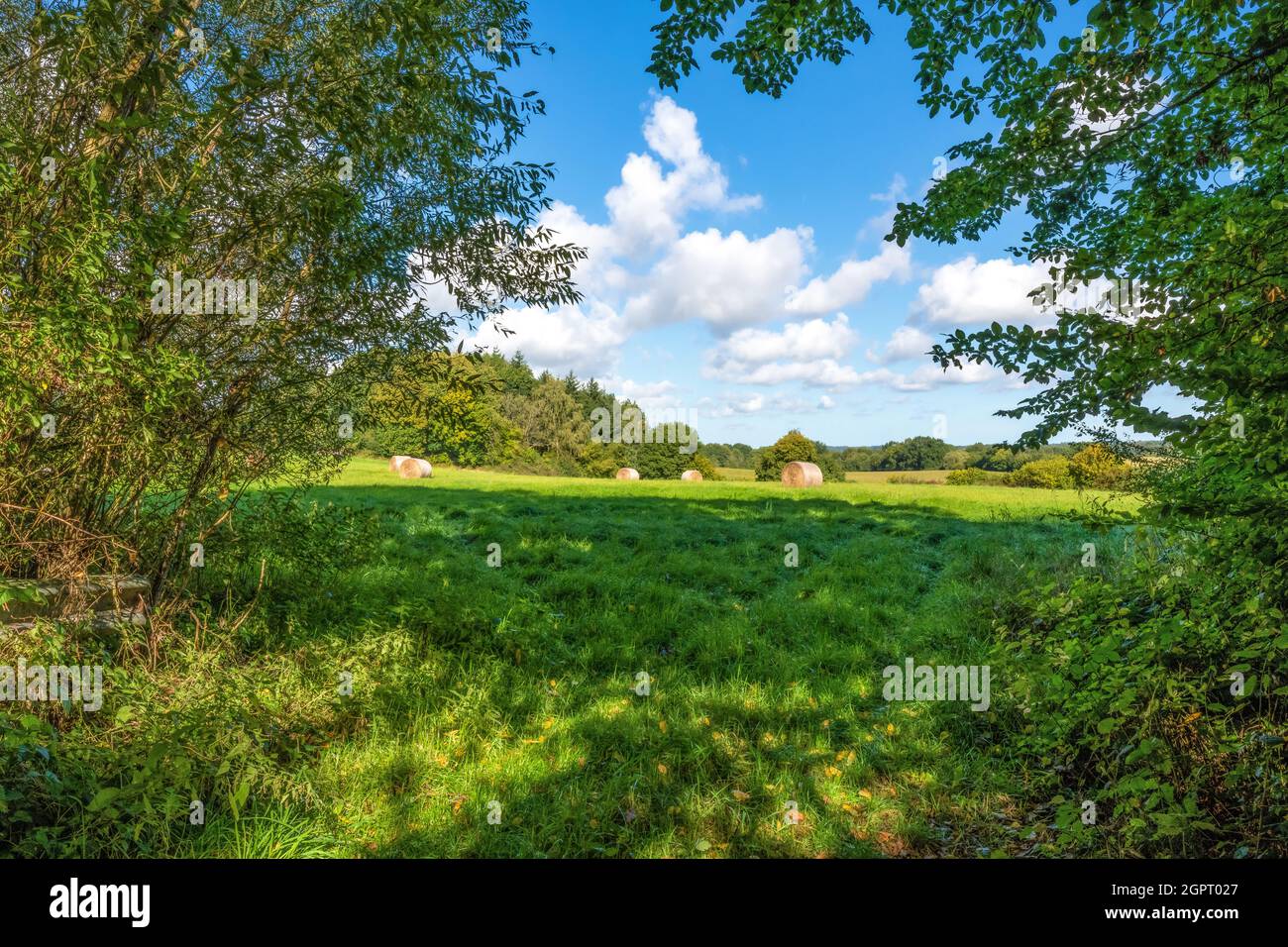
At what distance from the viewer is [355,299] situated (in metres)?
4.89

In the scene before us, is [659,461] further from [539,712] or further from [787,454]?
[539,712]

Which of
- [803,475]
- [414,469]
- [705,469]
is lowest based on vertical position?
[803,475]

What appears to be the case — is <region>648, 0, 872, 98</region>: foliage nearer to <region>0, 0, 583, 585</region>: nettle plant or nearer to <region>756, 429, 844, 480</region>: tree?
<region>0, 0, 583, 585</region>: nettle plant

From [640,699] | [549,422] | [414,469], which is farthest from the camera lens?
[549,422]

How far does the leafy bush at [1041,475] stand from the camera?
20631 millimetres

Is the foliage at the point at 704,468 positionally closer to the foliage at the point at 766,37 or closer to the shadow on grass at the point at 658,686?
the shadow on grass at the point at 658,686

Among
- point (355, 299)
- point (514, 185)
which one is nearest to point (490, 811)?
point (355, 299)

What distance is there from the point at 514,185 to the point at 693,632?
5261 millimetres

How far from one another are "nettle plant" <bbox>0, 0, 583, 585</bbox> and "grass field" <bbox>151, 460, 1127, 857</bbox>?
1.68 m

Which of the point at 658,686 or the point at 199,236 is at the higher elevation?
the point at 199,236

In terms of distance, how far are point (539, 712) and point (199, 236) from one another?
4689 mm

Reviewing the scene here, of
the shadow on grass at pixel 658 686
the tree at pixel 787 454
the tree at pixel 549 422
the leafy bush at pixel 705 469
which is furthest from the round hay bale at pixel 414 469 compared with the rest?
the tree at pixel 549 422

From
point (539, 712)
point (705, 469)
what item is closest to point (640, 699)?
point (539, 712)

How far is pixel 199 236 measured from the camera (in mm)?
4336
